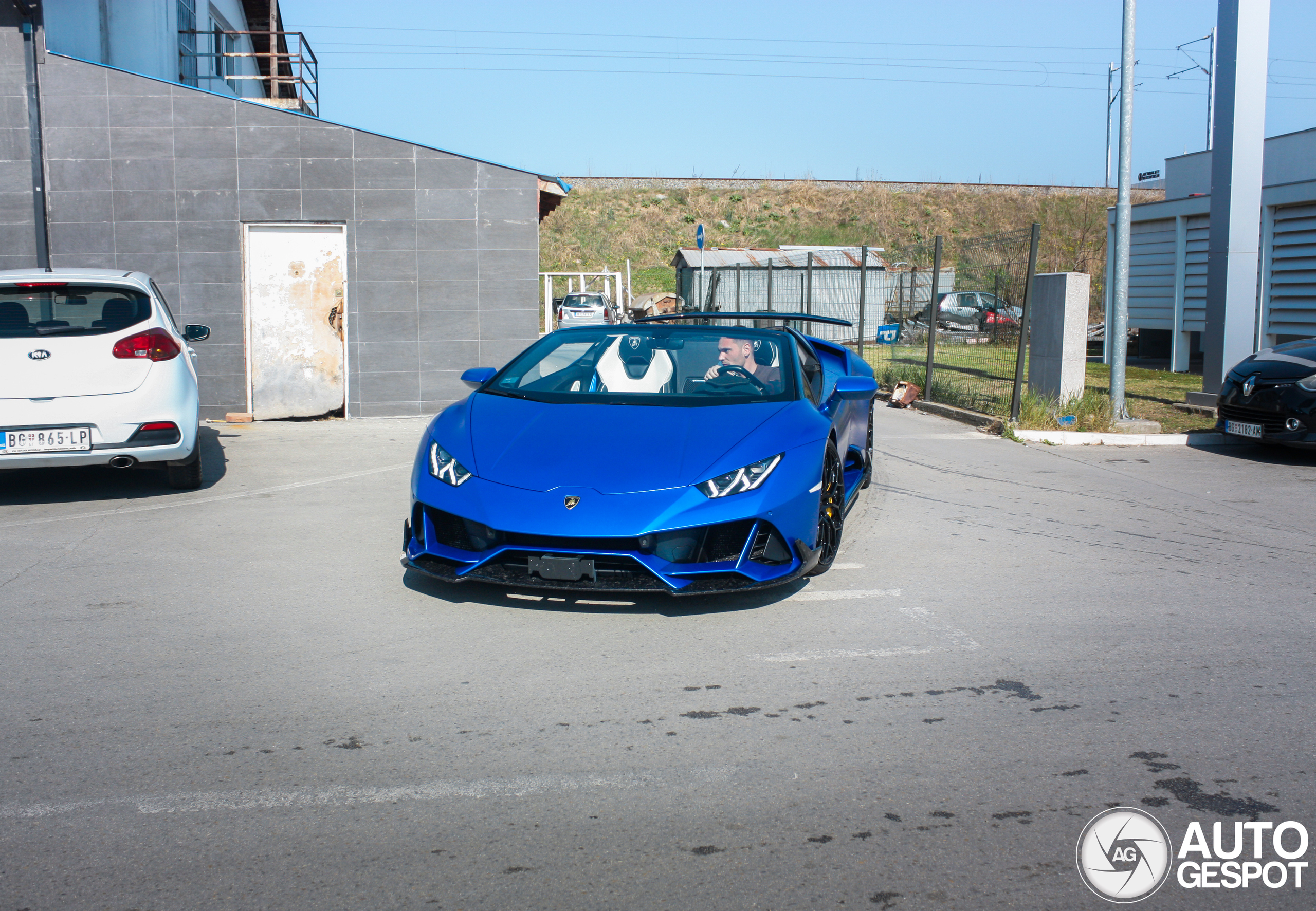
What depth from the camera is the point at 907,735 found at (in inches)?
133

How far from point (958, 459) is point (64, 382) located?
7.20 meters

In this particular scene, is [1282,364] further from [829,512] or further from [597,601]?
[597,601]

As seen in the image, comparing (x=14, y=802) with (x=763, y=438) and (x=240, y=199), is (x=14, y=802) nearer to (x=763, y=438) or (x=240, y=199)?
(x=763, y=438)

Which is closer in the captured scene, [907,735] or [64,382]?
[907,735]

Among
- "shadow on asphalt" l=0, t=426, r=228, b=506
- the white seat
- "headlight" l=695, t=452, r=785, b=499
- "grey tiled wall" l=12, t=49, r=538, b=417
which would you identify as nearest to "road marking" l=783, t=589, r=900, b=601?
"headlight" l=695, t=452, r=785, b=499

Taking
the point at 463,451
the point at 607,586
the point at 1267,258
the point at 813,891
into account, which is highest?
the point at 1267,258

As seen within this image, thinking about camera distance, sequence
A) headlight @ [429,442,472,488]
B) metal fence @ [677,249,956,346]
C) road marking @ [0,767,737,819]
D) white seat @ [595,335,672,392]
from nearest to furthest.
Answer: road marking @ [0,767,737,819] < headlight @ [429,442,472,488] < white seat @ [595,335,672,392] < metal fence @ [677,249,956,346]

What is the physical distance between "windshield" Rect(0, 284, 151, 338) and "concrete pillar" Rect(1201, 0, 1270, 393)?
1170 cm

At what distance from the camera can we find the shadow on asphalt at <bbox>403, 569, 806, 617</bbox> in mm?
4707

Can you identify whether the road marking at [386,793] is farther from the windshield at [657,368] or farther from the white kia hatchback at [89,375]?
the white kia hatchback at [89,375]

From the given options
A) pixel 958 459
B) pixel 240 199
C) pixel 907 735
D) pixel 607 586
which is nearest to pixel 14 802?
pixel 607 586

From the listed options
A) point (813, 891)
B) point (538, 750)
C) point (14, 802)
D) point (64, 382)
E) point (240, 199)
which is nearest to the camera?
point (813, 891)

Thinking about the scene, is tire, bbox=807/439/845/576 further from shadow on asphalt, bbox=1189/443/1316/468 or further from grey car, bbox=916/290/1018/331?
grey car, bbox=916/290/1018/331

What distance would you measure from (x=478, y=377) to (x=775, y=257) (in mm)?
31483
